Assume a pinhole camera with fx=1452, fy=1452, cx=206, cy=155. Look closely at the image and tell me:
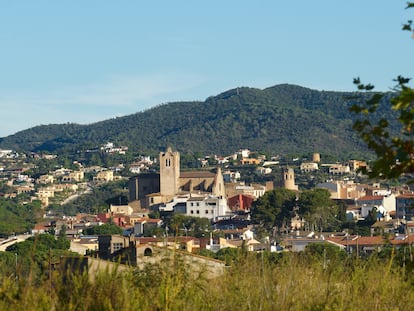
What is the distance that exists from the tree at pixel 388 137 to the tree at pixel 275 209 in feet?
255

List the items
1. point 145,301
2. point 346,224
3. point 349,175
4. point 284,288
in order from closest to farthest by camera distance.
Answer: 1. point 145,301
2. point 284,288
3. point 346,224
4. point 349,175

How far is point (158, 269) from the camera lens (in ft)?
50.9

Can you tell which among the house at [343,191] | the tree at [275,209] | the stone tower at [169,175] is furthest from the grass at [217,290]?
the house at [343,191]

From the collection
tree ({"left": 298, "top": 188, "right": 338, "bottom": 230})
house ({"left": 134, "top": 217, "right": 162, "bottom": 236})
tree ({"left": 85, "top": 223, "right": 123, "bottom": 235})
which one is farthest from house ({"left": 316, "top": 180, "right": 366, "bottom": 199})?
tree ({"left": 85, "top": 223, "right": 123, "bottom": 235})

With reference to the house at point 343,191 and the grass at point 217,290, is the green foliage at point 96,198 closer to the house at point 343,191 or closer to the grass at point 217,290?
the house at point 343,191

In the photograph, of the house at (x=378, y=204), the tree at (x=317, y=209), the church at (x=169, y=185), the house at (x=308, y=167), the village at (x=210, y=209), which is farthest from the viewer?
the house at (x=308, y=167)

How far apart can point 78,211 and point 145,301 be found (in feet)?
403

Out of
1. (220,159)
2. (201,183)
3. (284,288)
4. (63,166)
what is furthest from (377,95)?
(63,166)

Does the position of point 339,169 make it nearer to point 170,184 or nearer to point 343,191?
point 343,191

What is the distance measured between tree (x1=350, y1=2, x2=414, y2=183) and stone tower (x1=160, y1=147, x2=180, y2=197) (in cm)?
9831

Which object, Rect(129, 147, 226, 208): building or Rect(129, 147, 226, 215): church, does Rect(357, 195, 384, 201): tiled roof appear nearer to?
Rect(129, 147, 226, 215): church

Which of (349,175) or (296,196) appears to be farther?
(349,175)

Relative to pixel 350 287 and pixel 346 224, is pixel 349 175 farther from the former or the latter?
pixel 350 287

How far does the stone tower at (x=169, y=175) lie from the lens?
108 m
